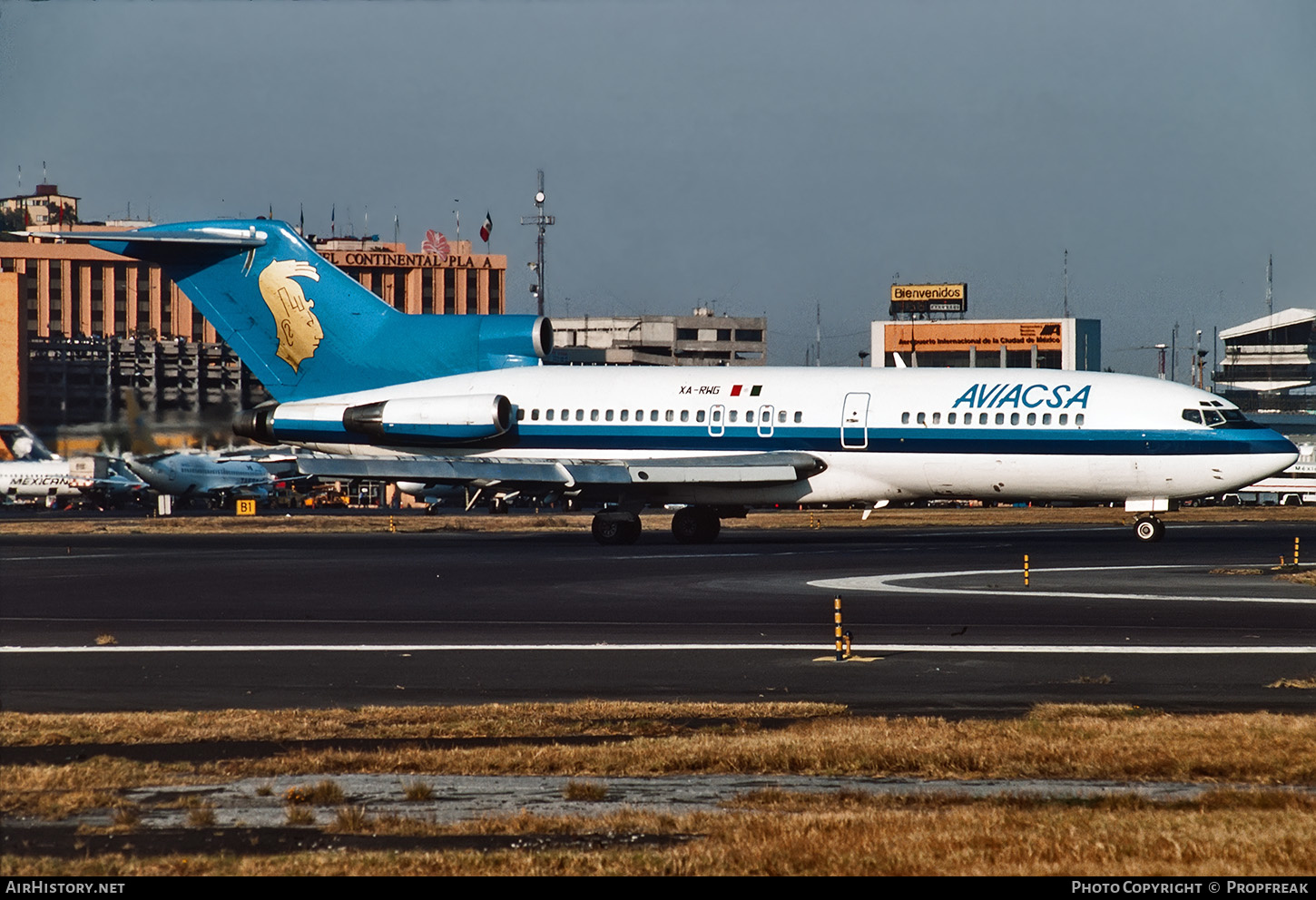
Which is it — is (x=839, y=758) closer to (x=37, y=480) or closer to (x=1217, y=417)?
(x=1217, y=417)

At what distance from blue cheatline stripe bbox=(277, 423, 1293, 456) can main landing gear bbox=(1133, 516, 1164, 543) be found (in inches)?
121

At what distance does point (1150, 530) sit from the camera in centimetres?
3912

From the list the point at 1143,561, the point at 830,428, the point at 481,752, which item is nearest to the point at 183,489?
the point at 830,428

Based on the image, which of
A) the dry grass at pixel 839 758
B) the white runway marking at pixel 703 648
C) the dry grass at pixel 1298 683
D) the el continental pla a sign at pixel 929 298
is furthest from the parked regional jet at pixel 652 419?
the el continental pla a sign at pixel 929 298

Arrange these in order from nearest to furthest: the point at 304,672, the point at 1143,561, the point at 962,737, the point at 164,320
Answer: the point at 962,737 → the point at 304,672 → the point at 1143,561 → the point at 164,320

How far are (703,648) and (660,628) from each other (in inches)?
93.2

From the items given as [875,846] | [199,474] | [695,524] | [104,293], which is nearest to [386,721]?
[875,846]

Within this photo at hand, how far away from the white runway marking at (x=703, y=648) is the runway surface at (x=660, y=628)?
0.24ft

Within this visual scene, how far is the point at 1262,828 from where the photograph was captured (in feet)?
31.6

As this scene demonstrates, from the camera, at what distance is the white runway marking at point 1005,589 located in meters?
25.7

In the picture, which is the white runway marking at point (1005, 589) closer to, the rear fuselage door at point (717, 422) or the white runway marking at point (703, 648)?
the white runway marking at point (703, 648)

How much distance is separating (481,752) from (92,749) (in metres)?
3.32

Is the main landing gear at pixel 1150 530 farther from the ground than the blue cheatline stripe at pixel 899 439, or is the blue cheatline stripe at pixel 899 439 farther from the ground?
the blue cheatline stripe at pixel 899 439

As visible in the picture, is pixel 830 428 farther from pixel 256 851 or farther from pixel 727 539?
pixel 256 851
